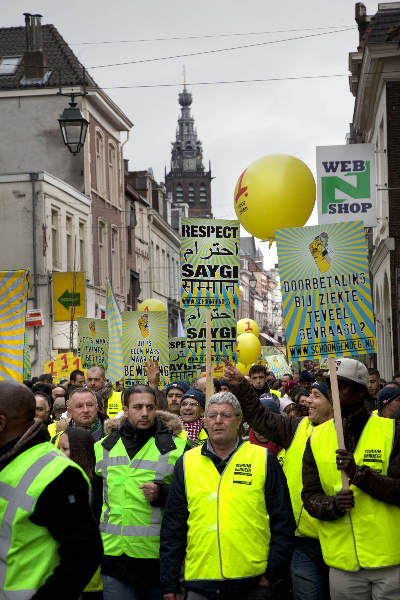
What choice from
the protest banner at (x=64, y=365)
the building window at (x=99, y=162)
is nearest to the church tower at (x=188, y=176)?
the building window at (x=99, y=162)

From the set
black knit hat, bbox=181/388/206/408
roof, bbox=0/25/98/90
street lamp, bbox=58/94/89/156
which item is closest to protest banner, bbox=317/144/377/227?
street lamp, bbox=58/94/89/156

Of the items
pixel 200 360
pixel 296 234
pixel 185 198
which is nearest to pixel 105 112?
pixel 200 360

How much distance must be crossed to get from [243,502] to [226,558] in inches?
11.7

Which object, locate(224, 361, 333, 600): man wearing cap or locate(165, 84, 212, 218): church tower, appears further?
locate(165, 84, 212, 218): church tower

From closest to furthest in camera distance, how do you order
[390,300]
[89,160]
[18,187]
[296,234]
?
1. [296,234]
2. [390,300]
3. [18,187]
4. [89,160]

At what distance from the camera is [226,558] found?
17.6 feet

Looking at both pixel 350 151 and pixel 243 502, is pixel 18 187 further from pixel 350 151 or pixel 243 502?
pixel 243 502

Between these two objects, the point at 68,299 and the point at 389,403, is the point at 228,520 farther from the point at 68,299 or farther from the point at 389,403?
the point at 68,299

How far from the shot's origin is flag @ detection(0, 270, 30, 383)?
762cm

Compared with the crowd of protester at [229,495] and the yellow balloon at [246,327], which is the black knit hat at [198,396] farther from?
the yellow balloon at [246,327]

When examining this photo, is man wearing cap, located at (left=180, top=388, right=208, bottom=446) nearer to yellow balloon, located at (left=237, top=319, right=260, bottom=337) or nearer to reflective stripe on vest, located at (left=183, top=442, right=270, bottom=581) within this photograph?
reflective stripe on vest, located at (left=183, top=442, right=270, bottom=581)

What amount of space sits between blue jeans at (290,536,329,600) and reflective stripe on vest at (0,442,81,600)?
3.04 meters

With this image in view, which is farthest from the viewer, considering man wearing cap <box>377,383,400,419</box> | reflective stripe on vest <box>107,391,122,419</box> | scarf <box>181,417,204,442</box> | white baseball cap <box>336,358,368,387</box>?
reflective stripe on vest <box>107,391,122,419</box>

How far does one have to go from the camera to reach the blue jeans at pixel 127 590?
6.06 metres
